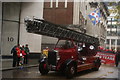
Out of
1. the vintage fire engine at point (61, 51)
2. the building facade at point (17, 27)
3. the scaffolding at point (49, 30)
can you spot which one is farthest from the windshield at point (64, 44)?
the building facade at point (17, 27)

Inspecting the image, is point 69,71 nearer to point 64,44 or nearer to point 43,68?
point 43,68

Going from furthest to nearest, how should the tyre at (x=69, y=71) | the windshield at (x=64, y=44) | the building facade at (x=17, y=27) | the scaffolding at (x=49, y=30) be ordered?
the building facade at (x=17, y=27)
the windshield at (x=64, y=44)
the tyre at (x=69, y=71)
the scaffolding at (x=49, y=30)

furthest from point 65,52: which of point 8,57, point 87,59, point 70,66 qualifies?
point 8,57

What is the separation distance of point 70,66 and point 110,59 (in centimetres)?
1164

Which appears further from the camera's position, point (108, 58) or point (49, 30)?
point (108, 58)

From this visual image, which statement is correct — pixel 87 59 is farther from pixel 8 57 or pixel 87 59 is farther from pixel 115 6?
pixel 8 57

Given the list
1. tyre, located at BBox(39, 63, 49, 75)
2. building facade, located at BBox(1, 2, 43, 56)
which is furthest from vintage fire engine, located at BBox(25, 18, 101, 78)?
building facade, located at BBox(1, 2, 43, 56)

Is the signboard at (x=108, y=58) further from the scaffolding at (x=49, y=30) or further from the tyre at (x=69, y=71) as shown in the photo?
the tyre at (x=69, y=71)

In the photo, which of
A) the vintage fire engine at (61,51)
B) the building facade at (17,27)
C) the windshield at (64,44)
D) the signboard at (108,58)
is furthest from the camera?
the signboard at (108,58)

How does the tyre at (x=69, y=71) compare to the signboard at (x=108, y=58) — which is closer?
the tyre at (x=69, y=71)

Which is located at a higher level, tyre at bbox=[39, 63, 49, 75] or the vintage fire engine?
the vintage fire engine

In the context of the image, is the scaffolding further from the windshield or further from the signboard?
the signboard

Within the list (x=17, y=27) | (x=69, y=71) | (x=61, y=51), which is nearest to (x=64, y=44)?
(x=61, y=51)

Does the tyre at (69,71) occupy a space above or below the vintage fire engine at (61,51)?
below
